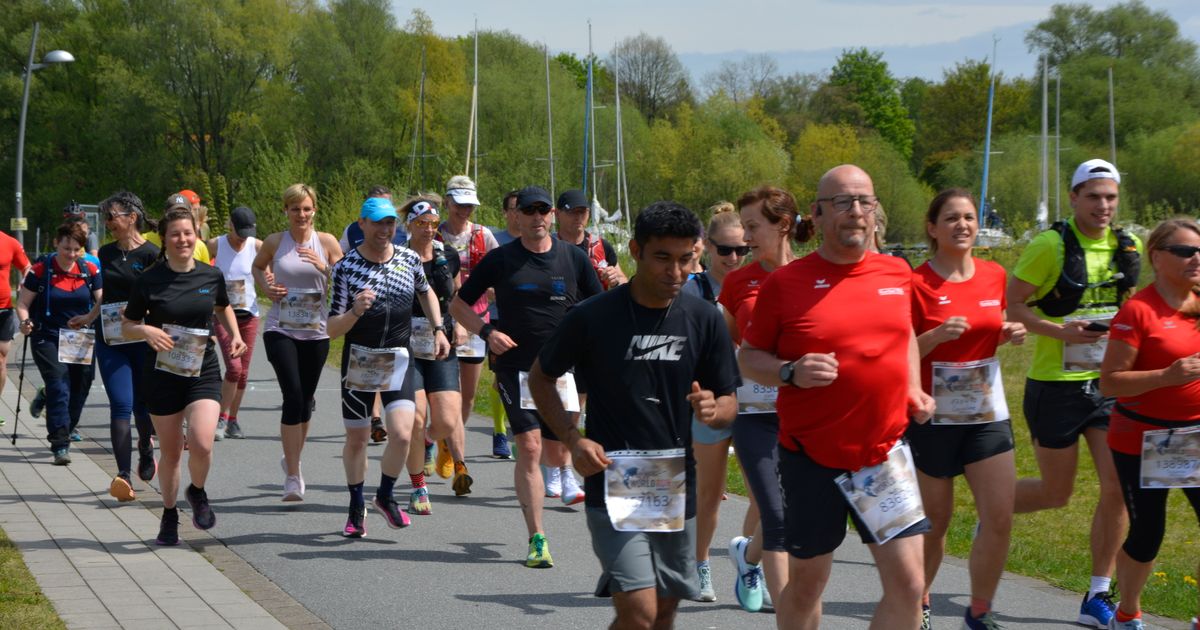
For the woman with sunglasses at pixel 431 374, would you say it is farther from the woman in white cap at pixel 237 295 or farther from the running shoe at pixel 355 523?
the woman in white cap at pixel 237 295

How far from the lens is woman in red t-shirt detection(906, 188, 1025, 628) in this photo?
6301 mm

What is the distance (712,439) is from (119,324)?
5.28 metres

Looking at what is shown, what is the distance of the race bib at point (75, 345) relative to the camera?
12125 mm

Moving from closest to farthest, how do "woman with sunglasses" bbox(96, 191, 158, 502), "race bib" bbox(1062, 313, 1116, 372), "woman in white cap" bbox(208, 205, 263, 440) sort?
"race bib" bbox(1062, 313, 1116, 372) < "woman with sunglasses" bbox(96, 191, 158, 502) < "woman in white cap" bbox(208, 205, 263, 440)

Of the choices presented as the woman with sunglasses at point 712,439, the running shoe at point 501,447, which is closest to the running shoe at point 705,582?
the woman with sunglasses at point 712,439

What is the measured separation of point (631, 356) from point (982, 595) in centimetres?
228

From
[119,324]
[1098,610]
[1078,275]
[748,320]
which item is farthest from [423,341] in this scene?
[1098,610]

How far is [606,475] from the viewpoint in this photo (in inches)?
198

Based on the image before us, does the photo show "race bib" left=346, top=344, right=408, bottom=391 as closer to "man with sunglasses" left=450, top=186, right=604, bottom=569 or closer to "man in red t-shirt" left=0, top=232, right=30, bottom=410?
"man with sunglasses" left=450, top=186, right=604, bottom=569

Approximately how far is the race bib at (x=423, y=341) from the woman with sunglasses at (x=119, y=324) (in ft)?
7.04

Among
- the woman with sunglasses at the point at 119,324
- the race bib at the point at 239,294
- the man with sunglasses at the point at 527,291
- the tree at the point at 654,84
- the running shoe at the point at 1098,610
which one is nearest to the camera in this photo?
the running shoe at the point at 1098,610

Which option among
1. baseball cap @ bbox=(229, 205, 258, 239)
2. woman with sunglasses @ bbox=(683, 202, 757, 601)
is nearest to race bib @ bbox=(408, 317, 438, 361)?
woman with sunglasses @ bbox=(683, 202, 757, 601)

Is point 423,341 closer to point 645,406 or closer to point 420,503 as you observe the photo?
point 420,503

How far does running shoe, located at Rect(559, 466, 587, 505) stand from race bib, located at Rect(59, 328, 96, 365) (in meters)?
4.49
